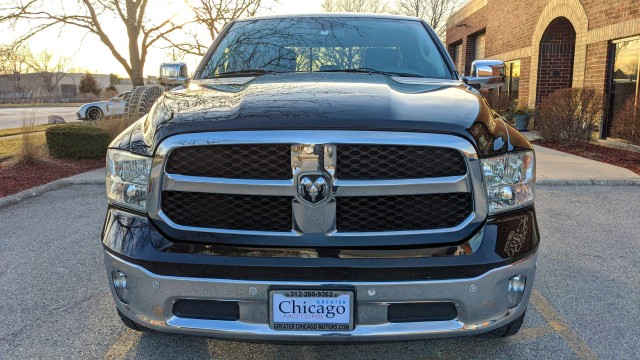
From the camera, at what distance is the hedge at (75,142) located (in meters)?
9.23

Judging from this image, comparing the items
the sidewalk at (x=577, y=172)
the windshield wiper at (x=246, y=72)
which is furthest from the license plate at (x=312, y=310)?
the sidewalk at (x=577, y=172)

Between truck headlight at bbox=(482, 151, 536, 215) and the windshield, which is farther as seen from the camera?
the windshield

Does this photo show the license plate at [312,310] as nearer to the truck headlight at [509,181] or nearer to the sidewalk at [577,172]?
the truck headlight at [509,181]

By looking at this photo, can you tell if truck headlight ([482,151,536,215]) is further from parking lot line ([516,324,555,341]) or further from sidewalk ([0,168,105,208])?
sidewalk ([0,168,105,208])

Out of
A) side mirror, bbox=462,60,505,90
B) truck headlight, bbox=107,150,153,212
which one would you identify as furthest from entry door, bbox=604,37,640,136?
truck headlight, bbox=107,150,153,212

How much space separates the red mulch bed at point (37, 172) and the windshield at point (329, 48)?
484 cm

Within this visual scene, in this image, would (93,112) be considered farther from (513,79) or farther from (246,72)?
(246,72)

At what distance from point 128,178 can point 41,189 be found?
5.72 metres

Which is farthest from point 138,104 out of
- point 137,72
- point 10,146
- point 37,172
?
point 137,72

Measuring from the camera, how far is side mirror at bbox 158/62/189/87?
155 inches

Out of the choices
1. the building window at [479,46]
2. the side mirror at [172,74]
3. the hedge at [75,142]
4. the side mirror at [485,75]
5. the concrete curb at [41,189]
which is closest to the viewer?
the side mirror at [485,75]

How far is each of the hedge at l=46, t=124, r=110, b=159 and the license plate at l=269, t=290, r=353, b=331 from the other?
332 inches

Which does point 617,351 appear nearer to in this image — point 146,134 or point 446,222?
point 446,222

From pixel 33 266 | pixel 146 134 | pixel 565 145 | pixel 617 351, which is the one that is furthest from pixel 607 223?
pixel 565 145
